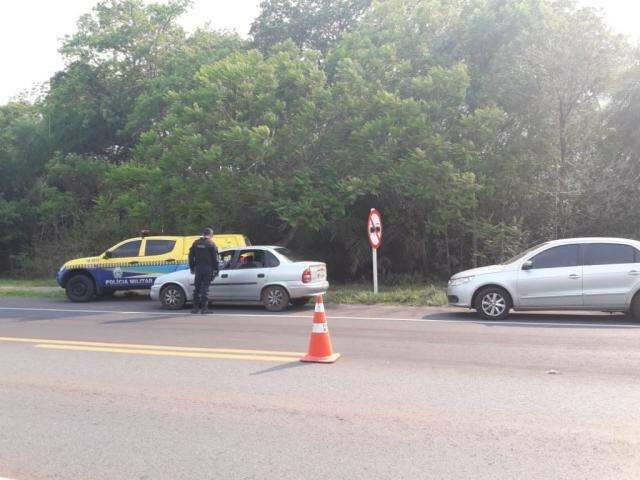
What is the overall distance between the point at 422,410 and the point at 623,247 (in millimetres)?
7548

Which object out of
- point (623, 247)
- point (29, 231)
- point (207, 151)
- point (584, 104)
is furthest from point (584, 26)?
point (29, 231)

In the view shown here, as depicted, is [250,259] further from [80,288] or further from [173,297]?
[80,288]

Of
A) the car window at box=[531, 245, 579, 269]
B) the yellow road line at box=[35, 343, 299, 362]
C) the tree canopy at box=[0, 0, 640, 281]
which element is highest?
the tree canopy at box=[0, 0, 640, 281]

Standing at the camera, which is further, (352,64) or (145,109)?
(145,109)

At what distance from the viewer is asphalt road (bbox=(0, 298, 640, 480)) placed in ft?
14.3

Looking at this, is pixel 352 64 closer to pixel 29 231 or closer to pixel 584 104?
pixel 584 104

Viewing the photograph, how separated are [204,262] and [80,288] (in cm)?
608

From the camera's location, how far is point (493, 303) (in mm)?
11727

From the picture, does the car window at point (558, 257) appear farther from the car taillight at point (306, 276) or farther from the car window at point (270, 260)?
the car window at point (270, 260)

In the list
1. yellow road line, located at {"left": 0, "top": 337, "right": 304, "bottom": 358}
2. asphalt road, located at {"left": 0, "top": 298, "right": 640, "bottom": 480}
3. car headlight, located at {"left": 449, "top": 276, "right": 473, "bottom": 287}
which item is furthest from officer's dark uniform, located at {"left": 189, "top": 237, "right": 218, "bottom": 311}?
car headlight, located at {"left": 449, "top": 276, "right": 473, "bottom": 287}

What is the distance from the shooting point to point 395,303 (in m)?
14.7

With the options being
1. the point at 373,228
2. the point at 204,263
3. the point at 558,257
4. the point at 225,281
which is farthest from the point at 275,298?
the point at 558,257

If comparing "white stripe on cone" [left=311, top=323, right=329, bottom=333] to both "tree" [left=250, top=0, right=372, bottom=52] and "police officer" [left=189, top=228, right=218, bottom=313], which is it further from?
"tree" [left=250, top=0, right=372, bottom=52]

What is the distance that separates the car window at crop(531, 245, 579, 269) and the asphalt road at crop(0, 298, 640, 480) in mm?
1407
